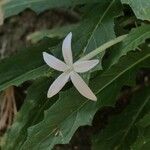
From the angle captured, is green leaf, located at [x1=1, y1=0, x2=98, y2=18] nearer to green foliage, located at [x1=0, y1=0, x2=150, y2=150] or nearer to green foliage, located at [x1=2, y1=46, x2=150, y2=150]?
green foliage, located at [x1=0, y1=0, x2=150, y2=150]

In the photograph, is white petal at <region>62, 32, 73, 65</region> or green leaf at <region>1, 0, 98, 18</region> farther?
green leaf at <region>1, 0, 98, 18</region>

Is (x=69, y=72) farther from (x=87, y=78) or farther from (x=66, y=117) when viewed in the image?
(x=66, y=117)

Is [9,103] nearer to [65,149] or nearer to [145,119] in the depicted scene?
[65,149]

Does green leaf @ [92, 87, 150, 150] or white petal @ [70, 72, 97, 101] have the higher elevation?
white petal @ [70, 72, 97, 101]

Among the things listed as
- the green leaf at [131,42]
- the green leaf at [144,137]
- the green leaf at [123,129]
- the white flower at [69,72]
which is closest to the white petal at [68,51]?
the white flower at [69,72]

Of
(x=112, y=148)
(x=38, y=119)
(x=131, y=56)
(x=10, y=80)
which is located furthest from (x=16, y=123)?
(x=131, y=56)

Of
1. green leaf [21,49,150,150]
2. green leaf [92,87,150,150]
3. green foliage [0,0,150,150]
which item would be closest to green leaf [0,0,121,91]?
green foliage [0,0,150,150]

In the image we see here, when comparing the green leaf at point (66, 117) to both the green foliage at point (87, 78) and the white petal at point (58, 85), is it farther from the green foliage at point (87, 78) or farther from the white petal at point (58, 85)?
the white petal at point (58, 85)
